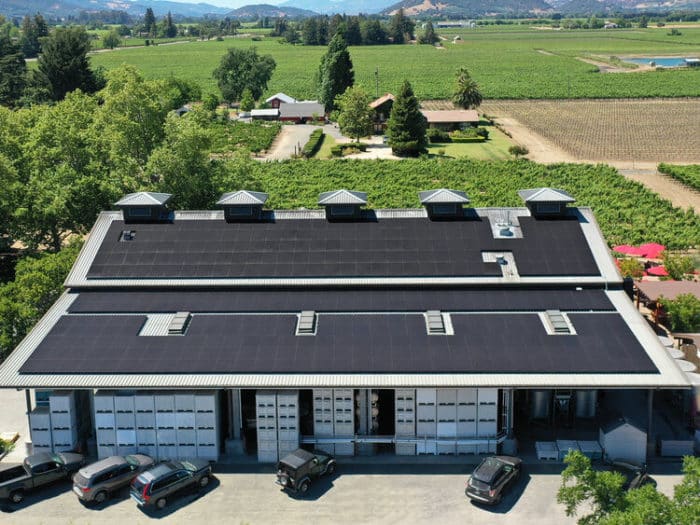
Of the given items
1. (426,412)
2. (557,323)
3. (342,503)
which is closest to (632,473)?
(557,323)

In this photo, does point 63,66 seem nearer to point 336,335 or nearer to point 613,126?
point 613,126

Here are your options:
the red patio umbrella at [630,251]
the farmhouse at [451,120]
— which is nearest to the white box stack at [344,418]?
the red patio umbrella at [630,251]

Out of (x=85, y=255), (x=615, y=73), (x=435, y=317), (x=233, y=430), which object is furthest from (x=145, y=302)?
(x=615, y=73)

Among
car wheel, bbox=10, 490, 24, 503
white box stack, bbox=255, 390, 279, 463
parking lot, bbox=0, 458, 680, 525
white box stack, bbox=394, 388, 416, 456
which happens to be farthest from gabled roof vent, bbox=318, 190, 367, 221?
car wheel, bbox=10, 490, 24, 503

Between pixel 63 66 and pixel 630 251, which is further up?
pixel 63 66

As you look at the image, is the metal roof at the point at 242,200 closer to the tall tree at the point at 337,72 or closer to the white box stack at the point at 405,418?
the white box stack at the point at 405,418

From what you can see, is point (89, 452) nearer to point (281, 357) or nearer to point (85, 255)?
point (281, 357)
